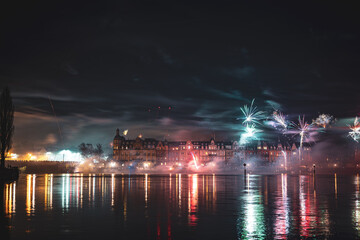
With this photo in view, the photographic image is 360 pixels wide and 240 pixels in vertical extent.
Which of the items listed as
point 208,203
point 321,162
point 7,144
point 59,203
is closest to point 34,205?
point 59,203

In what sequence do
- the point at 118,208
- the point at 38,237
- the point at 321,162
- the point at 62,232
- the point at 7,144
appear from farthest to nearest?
the point at 321,162 < the point at 7,144 < the point at 118,208 < the point at 62,232 < the point at 38,237

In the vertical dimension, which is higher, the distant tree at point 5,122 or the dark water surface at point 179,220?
the distant tree at point 5,122

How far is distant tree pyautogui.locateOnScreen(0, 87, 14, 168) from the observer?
234ft

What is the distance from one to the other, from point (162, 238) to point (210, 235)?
7.40 ft

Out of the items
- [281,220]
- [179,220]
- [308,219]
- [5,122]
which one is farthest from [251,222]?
[5,122]

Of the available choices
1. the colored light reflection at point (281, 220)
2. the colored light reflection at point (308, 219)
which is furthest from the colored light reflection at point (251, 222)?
the colored light reflection at point (308, 219)

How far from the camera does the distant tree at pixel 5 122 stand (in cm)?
7119

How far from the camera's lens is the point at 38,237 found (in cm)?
1658

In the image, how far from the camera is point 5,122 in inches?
2830

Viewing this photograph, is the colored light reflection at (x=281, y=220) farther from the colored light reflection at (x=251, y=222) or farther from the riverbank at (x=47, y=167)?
the riverbank at (x=47, y=167)

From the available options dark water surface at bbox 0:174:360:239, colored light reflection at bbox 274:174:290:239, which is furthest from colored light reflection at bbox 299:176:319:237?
colored light reflection at bbox 274:174:290:239

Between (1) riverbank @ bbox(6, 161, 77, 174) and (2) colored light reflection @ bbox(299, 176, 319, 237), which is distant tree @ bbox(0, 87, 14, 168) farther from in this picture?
(1) riverbank @ bbox(6, 161, 77, 174)

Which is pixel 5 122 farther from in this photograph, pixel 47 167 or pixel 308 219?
pixel 47 167

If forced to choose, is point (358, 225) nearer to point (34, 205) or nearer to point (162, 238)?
point (162, 238)
